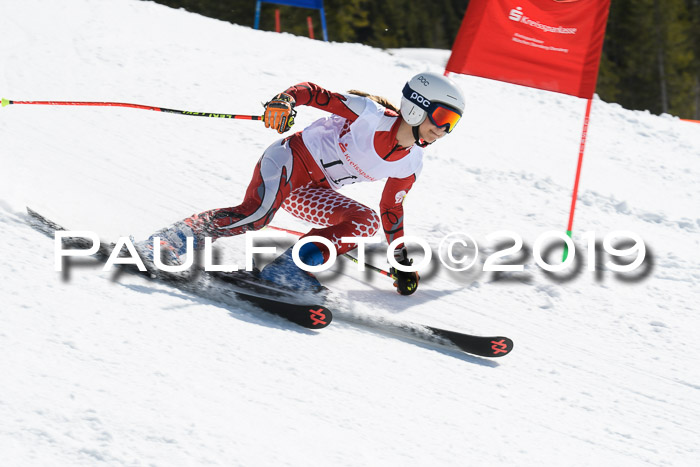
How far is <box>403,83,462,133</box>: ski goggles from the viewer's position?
11.5 ft

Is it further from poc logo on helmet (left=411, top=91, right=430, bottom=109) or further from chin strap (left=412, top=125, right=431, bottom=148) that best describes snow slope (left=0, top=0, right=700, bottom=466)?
poc logo on helmet (left=411, top=91, right=430, bottom=109)

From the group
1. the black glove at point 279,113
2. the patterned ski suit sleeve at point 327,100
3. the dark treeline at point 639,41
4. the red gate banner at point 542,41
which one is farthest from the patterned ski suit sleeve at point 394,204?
the dark treeline at point 639,41

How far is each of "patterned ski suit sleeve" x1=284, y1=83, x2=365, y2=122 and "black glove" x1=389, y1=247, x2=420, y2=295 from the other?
86cm

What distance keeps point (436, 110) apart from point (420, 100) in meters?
0.10

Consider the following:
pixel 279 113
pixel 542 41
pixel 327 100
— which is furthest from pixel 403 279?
pixel 542 41

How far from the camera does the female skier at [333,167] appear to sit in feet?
11.5

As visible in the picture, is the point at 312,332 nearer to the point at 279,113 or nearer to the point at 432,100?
the point at 279,113

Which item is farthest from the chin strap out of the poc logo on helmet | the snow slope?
the snow slope

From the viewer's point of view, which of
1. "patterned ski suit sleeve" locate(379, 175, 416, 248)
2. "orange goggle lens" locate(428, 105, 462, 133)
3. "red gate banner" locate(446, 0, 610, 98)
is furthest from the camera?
"red gate banner" locate(446, 0, 610, 98)

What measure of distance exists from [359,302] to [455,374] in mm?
796

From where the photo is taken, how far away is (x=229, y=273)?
354cm

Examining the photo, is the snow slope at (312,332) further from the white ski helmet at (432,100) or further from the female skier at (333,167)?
the white ski helmet at (432,100)

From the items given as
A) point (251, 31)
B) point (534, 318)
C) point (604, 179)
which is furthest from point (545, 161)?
point (251, 31)

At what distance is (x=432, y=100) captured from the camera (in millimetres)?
3504
